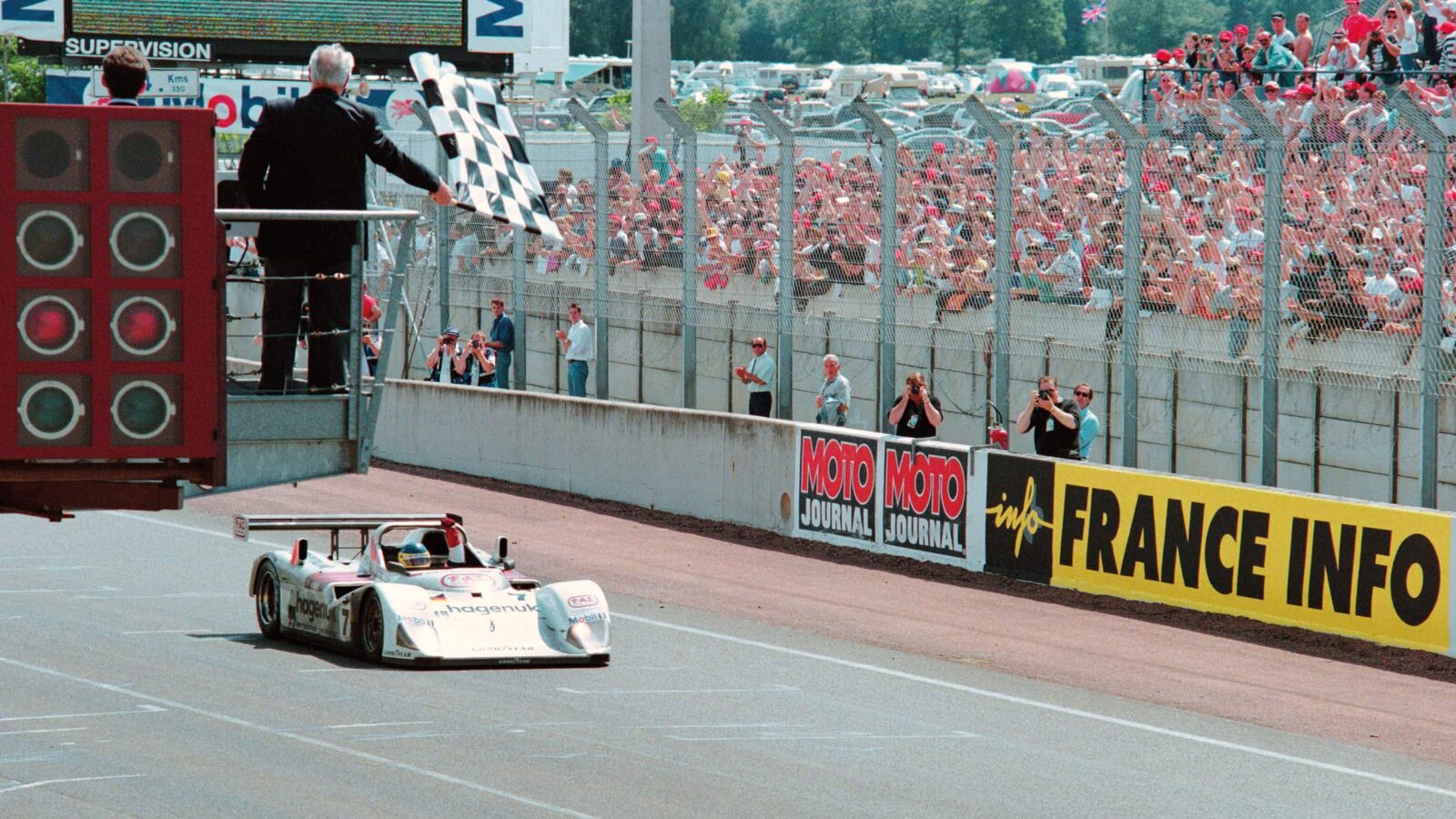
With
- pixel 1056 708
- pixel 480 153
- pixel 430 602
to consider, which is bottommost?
pixel 1056 708

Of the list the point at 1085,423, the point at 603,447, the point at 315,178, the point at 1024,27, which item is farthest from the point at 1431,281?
the point at 1024,27

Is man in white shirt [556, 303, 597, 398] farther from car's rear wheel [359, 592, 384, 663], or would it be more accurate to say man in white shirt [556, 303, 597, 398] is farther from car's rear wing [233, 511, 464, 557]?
car's rear wheel [359, 592, 384, 663]

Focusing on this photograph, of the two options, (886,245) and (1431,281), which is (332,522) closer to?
(886,245)

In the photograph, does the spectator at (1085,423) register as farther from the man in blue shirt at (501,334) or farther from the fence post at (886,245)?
the man in blue shirt at (501,334)

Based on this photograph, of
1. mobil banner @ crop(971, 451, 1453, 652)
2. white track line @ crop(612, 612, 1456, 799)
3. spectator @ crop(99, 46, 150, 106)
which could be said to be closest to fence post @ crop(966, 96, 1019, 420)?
mobil banner @ crop(971, 451, 1453, 652)

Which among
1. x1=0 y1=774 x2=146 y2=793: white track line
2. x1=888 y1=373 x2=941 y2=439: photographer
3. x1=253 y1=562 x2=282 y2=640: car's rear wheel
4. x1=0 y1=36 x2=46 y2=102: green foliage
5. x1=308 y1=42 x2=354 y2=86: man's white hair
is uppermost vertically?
x1=0 y1=36 x2=46 y2=102: green foliage

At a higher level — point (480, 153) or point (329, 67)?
point (329, 67)

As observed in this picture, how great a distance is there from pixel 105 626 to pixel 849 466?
7.31 m

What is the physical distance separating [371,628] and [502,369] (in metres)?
11.4

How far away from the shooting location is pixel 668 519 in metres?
21.6

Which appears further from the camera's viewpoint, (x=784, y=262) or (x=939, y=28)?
(x=939, y=28)

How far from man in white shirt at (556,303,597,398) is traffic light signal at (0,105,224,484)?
16443mm

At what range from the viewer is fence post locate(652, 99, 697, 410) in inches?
806

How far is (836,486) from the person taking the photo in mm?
19719
